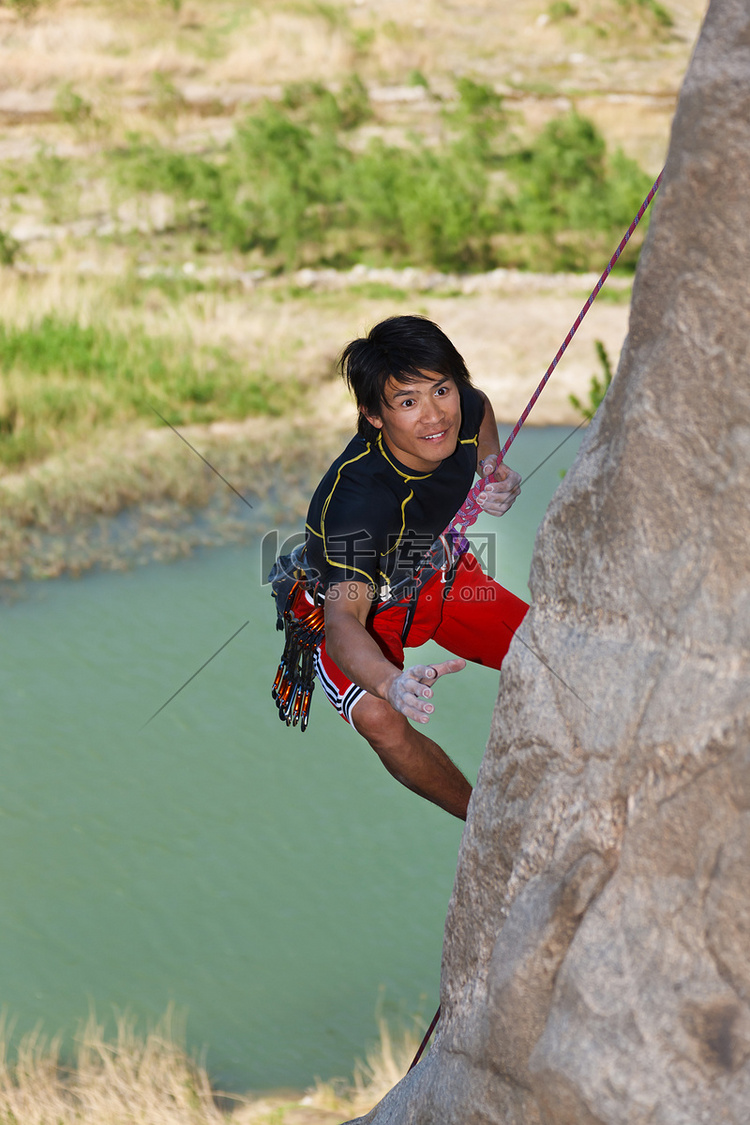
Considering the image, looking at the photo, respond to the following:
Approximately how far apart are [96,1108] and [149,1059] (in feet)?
0.75

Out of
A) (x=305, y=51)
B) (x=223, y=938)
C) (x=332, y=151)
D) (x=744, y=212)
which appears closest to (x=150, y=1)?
(x=305, y=51)

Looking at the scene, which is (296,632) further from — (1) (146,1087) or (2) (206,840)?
(2) (206,840)

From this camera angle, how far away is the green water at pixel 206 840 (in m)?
3.66

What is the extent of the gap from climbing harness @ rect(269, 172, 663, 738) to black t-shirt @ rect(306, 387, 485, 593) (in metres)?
0.03

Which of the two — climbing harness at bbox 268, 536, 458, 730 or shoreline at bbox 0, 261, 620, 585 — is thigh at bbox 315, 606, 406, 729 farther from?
shoreline at bbox 0, 261, 620, 585

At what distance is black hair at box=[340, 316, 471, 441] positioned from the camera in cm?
210

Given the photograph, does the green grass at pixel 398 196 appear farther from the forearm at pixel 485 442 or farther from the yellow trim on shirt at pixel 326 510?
the yellow trim on shirt at pixel 326 510

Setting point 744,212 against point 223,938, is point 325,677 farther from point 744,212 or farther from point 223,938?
point 223,938

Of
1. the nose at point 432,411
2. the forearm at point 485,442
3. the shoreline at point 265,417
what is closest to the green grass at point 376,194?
the shoreline at point 265,417

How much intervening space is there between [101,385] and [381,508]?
5.90 meters

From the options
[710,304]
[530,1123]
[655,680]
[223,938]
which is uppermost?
[710,304]

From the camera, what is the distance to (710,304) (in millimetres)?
1317

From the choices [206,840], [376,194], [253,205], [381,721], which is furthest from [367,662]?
[253,205]

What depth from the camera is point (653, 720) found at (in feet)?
4.50
